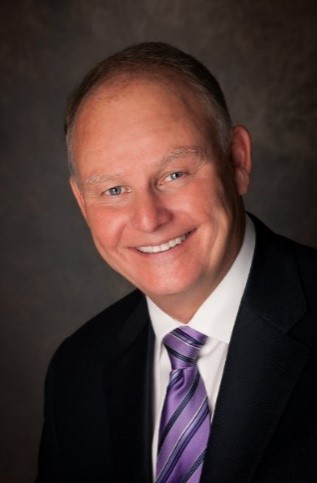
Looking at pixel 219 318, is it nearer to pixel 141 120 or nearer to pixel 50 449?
pixel 141 120

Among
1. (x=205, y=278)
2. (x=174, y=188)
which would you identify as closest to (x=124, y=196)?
(x=174, y=188)

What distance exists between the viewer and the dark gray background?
381 cm

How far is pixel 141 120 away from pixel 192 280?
0.63m

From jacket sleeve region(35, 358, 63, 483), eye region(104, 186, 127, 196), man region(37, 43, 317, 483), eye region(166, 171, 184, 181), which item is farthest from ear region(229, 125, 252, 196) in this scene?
jacket sleeve region(35, 358, 63, 483)

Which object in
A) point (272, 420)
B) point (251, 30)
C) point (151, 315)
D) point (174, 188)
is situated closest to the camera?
point (272, 420)

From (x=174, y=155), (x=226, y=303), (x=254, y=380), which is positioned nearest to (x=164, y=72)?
(x=174, y=155)

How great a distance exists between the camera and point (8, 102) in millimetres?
4078

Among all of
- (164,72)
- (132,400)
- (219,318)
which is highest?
(164,72)

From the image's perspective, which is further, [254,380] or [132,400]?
[132,400]

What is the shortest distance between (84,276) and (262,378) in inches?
79.2

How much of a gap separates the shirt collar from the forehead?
0.49 m

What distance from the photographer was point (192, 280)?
2752 mm

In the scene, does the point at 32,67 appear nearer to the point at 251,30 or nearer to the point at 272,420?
the point at 251,30

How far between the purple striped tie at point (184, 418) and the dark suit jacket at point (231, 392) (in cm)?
15
